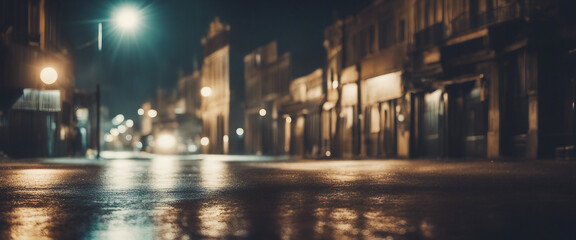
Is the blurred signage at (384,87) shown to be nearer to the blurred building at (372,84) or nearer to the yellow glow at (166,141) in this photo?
the blurred building at (372,84)

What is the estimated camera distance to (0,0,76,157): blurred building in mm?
36156

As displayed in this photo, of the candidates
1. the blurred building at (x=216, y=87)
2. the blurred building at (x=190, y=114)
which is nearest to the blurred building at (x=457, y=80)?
the blurred building at (x=216, y=87)

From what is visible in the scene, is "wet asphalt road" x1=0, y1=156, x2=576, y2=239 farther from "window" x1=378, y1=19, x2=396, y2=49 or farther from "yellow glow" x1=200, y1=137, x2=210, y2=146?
"yellow glow" x1=200, y1=137, x2=210, y2=146

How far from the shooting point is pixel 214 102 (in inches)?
3479

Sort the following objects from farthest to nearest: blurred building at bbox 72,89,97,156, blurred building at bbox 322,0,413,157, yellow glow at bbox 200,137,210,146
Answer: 1. yellow glow at bbox 200,137,210,146
2. blurred building at bbox 72,89,97,156
3. blurred building at bbox 322,0,413,157

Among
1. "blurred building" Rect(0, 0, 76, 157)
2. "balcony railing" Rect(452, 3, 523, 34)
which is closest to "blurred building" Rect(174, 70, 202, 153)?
"blurred building" Rect(0, 0, 76, 157)

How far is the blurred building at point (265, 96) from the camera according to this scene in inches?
2601

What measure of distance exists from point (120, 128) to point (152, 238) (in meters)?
169

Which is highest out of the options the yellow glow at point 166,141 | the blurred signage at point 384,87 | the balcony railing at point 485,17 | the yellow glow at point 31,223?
the balcony railing at point 485,17

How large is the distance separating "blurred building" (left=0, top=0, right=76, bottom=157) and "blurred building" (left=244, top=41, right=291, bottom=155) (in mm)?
24355

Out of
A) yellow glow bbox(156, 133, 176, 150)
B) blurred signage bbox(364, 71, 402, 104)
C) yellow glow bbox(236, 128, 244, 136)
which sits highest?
blurred signage bbox(364, 71, 402, 104)

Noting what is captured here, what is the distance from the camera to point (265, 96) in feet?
234

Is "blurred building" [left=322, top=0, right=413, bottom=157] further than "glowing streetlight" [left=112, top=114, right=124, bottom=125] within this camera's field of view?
No

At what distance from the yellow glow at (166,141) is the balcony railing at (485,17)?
55.6 m
